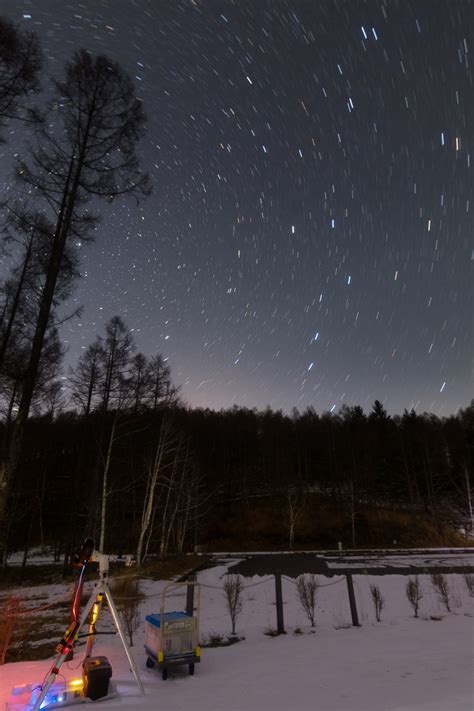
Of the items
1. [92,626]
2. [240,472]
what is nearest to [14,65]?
[92,626]

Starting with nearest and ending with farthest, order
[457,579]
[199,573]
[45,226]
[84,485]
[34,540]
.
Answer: [45,226]
[457,579]
[199,573]
[84,485]
[34,540]

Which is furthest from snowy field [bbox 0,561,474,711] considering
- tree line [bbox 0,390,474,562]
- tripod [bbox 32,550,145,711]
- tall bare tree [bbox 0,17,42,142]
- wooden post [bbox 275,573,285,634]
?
tree line [bbox 0,390,474,562]

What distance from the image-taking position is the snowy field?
5031mm

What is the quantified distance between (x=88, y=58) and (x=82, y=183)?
3366mm

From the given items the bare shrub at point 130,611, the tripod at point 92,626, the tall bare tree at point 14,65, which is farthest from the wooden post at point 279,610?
the tall bare tree at point 14,65

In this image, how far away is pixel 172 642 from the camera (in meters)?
6.32

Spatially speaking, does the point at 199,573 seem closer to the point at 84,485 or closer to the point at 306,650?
the point at 306,650

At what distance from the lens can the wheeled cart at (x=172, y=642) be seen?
6188 mm

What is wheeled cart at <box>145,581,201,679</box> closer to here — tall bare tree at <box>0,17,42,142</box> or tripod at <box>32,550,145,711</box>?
tripod at <box>32,550,145,711</box>

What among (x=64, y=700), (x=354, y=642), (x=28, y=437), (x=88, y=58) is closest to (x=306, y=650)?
(x=354, y=642)

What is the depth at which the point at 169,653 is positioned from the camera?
6.24 metres

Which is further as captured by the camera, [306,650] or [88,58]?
[88,58]

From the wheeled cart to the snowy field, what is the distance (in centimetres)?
24

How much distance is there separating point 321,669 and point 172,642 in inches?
92.0
